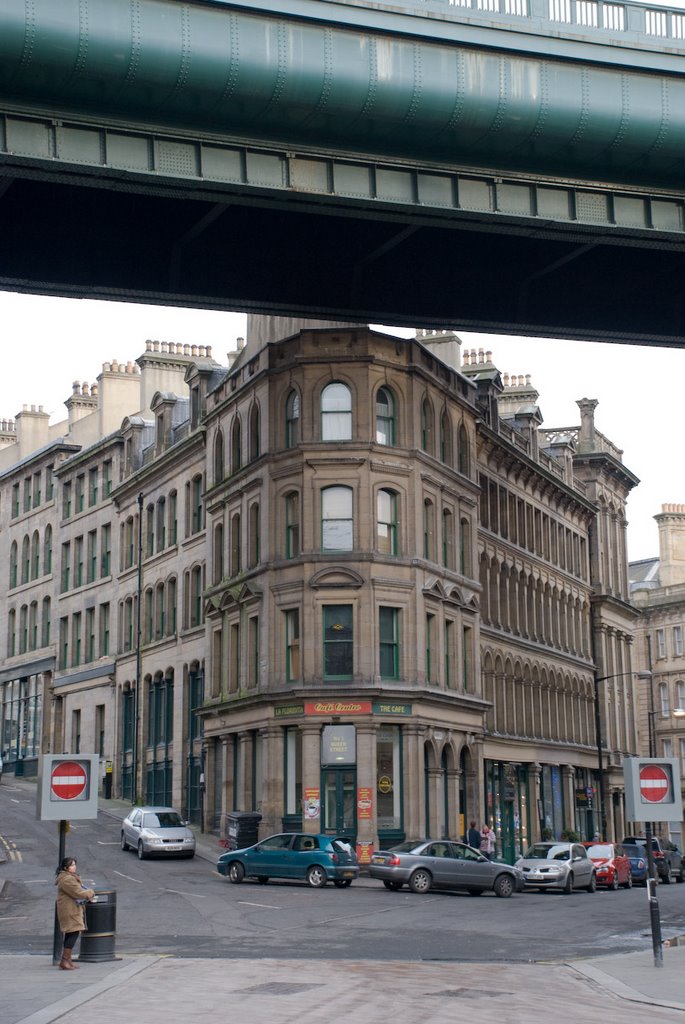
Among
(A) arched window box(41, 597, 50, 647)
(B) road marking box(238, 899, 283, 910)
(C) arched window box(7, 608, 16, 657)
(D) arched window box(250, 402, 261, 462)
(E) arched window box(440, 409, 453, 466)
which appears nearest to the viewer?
(B) road marking box(238, 899, 283, 910)

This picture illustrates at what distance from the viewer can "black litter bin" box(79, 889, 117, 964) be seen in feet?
69.5

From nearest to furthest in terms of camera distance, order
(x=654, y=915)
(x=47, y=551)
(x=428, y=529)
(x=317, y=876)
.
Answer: (x=654, y=915)
(x=317, y=876)
(x=428, y=529)
(x=47, y=551)

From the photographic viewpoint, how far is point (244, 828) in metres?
45.9

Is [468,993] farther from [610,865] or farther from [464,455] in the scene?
[464,455]

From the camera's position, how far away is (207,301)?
40.8m

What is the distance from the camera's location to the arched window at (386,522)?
4684cm

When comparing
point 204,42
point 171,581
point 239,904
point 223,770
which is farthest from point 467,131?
point 171,581

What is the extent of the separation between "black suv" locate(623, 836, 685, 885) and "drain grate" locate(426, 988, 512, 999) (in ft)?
110

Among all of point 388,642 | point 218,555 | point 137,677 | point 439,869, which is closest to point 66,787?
point 439,869

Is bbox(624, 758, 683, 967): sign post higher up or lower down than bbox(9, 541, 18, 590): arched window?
lower down

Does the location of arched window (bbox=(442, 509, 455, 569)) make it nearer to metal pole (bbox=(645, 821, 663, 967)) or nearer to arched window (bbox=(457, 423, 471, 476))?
arched window (bbox=(457, 423, 471, 476))

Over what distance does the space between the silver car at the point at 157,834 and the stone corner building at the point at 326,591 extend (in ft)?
7.68

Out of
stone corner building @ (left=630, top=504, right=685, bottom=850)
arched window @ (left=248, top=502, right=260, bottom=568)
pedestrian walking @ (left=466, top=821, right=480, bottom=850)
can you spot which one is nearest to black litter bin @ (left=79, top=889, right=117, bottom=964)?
pedestrian walking @ (left=466, top=821, right=480, bottom=850)

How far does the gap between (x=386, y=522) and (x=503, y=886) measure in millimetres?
13311
